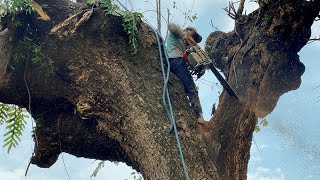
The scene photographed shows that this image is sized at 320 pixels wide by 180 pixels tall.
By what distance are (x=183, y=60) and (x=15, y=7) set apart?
1.90 metres

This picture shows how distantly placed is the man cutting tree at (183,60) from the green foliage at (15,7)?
5.35 ft

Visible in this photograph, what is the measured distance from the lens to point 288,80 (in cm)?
467

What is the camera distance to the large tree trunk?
410 cm

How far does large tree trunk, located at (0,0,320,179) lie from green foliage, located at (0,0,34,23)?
104mm

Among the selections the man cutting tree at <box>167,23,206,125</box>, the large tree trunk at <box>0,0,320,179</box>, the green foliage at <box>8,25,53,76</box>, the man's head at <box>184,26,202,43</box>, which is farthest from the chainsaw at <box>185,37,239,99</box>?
the green foliage at <box>8,25,53,76</box>

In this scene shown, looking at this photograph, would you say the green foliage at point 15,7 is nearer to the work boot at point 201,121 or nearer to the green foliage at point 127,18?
the green foliage at point 127,18

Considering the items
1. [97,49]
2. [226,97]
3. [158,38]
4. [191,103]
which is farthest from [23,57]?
[226,97]

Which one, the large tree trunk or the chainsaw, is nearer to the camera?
the large tree trunk

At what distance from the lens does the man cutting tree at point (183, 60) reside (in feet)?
15.4

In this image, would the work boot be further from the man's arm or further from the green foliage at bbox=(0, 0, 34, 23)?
the green foliage at bbox=(0, 0, 34, 23)

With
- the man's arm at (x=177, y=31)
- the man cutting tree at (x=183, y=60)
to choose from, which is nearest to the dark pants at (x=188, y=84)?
the man cutting tree at (x=183, y=60)

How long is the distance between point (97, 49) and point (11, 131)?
1401 millimetres

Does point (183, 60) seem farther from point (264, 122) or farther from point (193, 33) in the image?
point (264, 122)

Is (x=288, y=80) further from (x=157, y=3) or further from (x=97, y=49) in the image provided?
(x=157, y=3)
